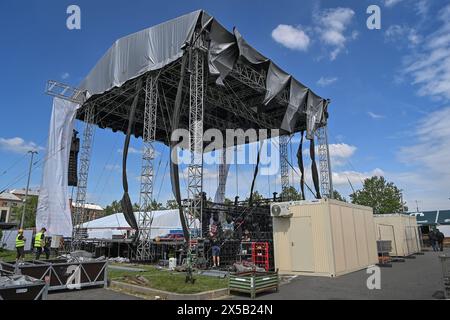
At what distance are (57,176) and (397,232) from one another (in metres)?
22.8

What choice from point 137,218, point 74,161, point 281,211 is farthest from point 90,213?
point 281,211

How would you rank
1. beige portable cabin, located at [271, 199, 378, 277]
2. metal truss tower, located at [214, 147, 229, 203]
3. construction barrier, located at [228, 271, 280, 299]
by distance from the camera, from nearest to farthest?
construction barrier, located at [228, 271, 280, 299] < beige portable cabin, located at [271, 199, 378, 277] < metal truss tower, located at [214, 147, 229, 203]

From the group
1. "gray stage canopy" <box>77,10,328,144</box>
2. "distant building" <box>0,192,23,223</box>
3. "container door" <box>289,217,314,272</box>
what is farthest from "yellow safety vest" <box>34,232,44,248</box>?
"distant building" <box>0,192,23,223</box>

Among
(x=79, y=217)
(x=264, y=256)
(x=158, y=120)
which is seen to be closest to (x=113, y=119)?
(x=158, y=120)

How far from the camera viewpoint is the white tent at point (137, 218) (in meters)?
25.1

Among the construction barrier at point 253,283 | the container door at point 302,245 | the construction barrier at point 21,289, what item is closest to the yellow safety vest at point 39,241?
the construction barrier at point 21,289

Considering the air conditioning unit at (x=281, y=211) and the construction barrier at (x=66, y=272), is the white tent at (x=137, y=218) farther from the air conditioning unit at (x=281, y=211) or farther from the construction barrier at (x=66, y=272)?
the construction barrier at (x=66, y=272)

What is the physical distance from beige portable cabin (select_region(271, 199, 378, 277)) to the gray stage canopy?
312 inches

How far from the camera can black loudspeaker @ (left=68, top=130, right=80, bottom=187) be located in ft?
70.7

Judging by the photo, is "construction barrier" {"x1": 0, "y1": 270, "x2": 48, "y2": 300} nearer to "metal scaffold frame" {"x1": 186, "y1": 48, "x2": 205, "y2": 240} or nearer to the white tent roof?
"metal scaffold frame" {"x1": 186, "y1": 48, "x2": 205, "y2": 240}

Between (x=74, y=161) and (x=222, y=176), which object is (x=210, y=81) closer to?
(x=222, y=176)

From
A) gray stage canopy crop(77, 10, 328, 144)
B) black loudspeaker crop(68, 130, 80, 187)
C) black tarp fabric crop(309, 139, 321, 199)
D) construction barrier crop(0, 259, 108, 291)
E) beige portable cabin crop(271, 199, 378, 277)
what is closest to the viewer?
construction barrier crop(0, 259, 108, 291)

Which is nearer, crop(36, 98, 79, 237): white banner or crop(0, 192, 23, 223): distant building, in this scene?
crop(36, 98, 79, 237): white banner

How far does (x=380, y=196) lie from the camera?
143 ft
